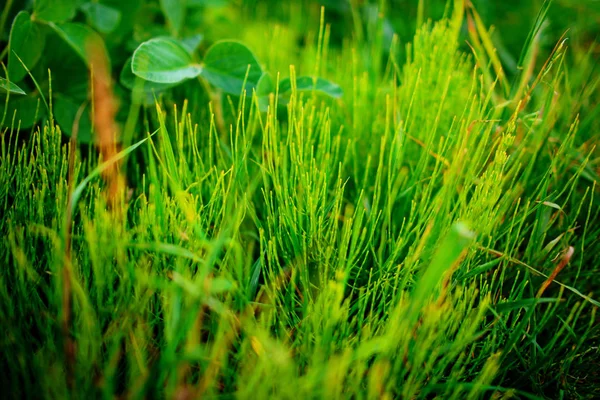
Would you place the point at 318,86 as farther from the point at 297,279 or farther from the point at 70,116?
the point at 70,116

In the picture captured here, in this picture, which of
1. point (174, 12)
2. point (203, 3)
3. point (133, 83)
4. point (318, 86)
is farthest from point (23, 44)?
point (318, 86)

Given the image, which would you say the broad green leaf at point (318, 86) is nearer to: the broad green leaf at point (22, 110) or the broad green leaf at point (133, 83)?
the broad green leaf at point (133, 83)

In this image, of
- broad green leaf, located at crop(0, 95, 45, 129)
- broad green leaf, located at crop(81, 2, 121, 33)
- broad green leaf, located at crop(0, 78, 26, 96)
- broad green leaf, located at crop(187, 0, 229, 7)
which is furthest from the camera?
broad green leaf, located at crop(187, 0, 229, 7)

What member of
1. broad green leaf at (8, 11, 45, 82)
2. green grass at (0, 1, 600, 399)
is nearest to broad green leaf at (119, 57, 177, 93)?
green grass at (0, 1, 600, 399)

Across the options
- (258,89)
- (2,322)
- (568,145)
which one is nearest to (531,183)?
(568,145)

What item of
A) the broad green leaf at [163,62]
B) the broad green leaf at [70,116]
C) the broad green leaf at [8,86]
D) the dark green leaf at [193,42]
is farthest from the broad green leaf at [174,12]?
the broad green leaf at [8,86]

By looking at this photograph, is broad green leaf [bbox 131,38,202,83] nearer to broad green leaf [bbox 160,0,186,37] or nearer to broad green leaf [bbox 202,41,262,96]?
broad green leaf [bbox 202,41,262,96]

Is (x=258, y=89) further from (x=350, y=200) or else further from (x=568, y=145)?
(x=568, y=145)
